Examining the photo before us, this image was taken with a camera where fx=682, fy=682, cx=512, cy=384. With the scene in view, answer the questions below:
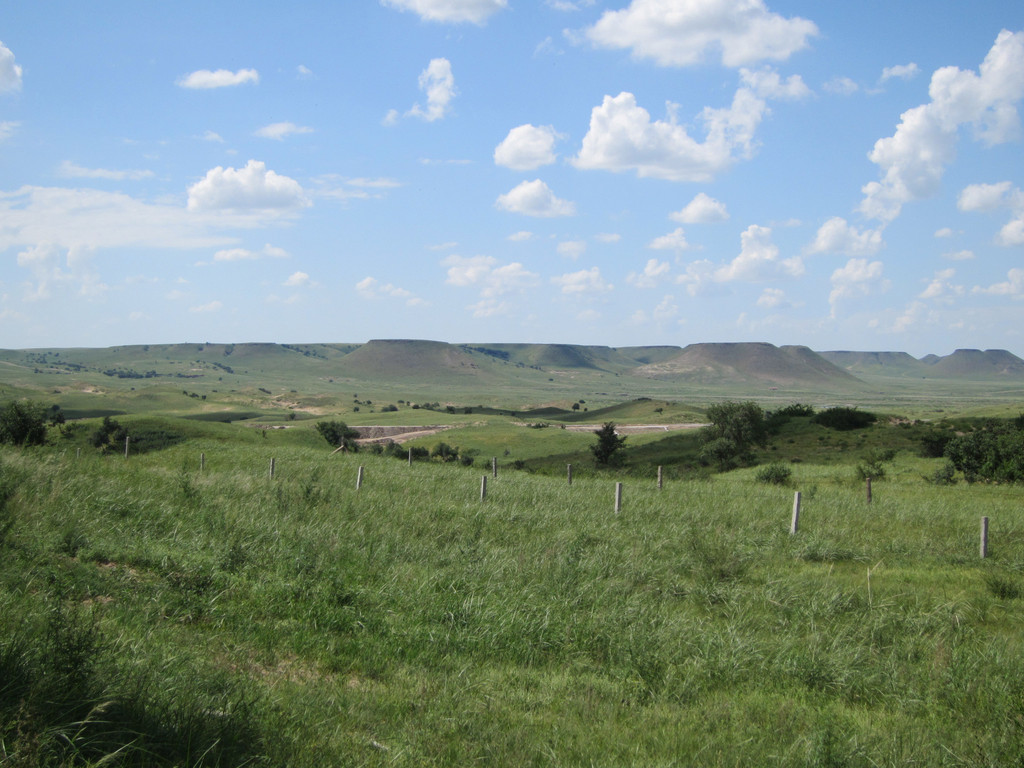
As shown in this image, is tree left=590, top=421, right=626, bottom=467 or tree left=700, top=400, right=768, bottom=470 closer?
tree left=700, top=400, right=768, bottom=470

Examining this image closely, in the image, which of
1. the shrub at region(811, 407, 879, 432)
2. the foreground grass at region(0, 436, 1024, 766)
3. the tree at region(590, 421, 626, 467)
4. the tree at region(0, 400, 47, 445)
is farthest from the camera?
the shrub at region(811, 407, 879, 432)

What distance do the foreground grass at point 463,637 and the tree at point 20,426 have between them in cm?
3690

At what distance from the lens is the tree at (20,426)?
148 ft

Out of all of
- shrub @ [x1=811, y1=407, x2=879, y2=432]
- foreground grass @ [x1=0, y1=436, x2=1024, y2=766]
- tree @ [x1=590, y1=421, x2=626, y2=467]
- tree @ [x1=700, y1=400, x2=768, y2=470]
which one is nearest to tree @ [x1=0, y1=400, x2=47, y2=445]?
foreground grass @ [x1=0, y1=436, x2=1024, y2=766]

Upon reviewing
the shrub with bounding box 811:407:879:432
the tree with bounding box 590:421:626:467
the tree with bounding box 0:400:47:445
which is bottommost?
the tree with bounding box 590:421:626:467

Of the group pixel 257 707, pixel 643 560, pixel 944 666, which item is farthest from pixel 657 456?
pixel 257 707

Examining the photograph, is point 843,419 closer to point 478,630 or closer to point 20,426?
point 478,630

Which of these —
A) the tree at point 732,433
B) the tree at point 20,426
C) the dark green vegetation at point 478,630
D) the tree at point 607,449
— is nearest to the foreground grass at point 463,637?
the dark green vegetation at point 478,630

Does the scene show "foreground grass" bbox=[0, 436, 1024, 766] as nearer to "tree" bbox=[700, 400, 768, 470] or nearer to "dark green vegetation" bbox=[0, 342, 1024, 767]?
"dark green vegetation" bbox=[0, 342, 1024, 767]

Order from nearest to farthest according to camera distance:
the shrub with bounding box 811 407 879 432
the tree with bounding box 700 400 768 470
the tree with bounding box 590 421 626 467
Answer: the tree with bounding box 700 400 768 470 < the tree with bounding box 590 421 626 467 < the shrub with bounding box 811 407 879 432

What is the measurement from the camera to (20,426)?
4569cm

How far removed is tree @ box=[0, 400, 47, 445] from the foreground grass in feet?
121

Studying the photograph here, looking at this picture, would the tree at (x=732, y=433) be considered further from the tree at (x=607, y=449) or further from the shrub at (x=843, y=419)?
the shrub at (x=843, y=419)

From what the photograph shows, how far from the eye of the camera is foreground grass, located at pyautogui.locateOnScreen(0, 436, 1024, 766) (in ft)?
17.7
